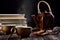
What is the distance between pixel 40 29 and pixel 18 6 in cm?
63

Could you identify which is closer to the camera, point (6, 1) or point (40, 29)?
point (40, 29)

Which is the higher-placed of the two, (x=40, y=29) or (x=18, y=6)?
(x=18, y=6)

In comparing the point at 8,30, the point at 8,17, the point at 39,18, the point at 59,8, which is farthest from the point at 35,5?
the point at 8,30

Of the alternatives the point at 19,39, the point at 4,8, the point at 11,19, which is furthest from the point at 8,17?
the point at 19,39

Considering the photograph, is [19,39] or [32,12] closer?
[19,39]

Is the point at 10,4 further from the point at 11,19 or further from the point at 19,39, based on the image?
the point at 19,39

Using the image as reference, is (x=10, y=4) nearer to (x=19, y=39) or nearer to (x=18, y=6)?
(x=18, y=6)

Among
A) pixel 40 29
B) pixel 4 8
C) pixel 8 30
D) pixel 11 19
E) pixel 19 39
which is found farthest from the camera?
pixel 4 8

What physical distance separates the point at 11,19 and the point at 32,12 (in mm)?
422

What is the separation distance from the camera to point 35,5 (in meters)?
2.06

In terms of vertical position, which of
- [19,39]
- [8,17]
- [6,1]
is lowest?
[19,39]

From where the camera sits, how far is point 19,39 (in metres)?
1.22

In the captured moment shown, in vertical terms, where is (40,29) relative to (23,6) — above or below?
below

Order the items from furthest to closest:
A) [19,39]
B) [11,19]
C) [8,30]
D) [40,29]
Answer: [11,19]
[40,29]
[8,30]
[19,39]
